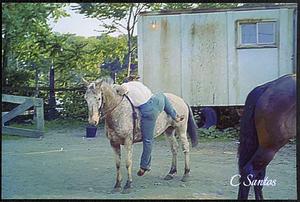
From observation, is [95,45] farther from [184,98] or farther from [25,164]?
[25,164]

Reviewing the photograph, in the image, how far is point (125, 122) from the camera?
88.4 inches

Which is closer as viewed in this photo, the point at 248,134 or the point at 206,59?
the point at 248,134

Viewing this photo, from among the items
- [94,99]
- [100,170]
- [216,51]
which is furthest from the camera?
[216,51]

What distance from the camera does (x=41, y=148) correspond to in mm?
2350

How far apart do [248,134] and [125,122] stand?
628mm

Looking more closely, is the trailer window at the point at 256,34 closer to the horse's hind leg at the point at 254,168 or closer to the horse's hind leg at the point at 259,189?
the horse's hind leg at the point at 254,168

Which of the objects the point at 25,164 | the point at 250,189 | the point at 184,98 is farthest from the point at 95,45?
the point at 250,189

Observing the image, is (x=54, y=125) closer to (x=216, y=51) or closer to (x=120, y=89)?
(x=120, y=89)

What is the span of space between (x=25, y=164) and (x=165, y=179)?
745 mm

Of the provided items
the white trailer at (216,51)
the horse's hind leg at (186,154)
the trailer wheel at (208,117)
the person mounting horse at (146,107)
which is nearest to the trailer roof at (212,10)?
the white trailer at (216,51)

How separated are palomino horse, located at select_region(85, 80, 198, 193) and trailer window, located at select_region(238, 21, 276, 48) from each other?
0.48 metres

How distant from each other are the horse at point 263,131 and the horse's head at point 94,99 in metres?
0.74

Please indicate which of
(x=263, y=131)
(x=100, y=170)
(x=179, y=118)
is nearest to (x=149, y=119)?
(x=179, y=118)

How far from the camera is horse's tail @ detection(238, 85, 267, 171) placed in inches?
87.5
